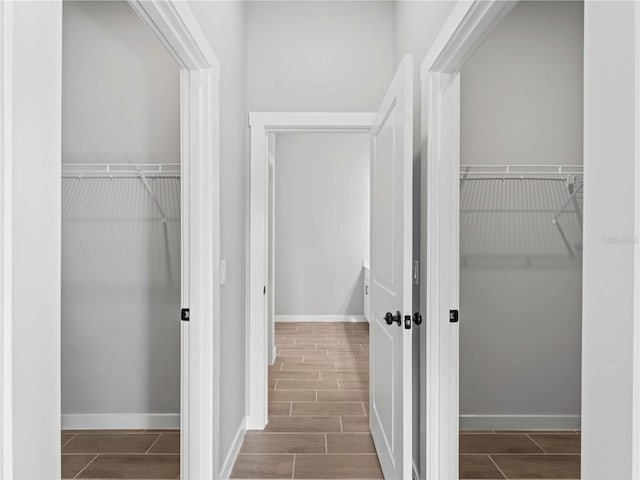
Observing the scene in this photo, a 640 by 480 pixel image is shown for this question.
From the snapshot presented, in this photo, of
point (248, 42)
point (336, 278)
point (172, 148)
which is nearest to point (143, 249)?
point (172, 148)

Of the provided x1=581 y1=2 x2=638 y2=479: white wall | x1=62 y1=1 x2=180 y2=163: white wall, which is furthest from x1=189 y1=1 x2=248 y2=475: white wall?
x1=581 y1=2 x2=638 y2=479: white wall

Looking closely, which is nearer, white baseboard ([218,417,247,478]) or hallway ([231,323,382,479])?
white baseboard ([218,417,247,478])

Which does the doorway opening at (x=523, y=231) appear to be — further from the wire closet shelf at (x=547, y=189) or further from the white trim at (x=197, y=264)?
the white trim at (x=197, y=264)

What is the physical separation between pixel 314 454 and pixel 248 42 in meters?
2.58

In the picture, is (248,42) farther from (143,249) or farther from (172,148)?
(143,249)

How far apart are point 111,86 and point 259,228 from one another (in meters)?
1.28

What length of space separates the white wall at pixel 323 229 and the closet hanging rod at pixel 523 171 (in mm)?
3516

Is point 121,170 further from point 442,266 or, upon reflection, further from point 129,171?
point 442,266

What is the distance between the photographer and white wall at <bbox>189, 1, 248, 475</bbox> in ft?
7.52

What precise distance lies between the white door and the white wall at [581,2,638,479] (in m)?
0.97

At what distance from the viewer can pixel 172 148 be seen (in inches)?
117

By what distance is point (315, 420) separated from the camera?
3.12m
